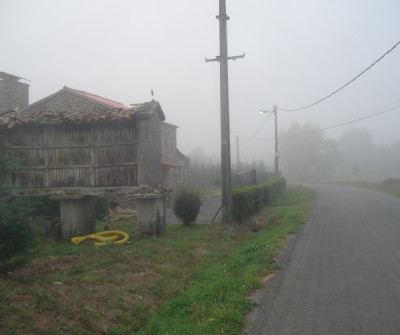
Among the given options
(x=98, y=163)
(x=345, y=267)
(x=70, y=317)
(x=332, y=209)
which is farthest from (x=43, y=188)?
(x=332, y=209)

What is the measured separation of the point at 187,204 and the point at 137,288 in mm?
6558

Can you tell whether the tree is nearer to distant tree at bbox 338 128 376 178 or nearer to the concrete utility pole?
the concrete utility pole

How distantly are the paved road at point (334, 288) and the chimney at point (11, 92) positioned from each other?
18270mm

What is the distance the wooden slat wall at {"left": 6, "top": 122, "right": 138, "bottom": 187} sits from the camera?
9922 millimetres

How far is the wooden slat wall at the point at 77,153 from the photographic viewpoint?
9.92 meters

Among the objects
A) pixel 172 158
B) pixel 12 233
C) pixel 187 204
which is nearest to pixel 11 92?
pixel 172 158

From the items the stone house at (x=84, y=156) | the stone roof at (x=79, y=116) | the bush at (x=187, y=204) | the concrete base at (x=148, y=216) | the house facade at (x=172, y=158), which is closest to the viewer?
the stone roof at (x=79, y=116)

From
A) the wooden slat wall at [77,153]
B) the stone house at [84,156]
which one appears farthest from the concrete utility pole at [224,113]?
the wooden slat wall at [77,153]

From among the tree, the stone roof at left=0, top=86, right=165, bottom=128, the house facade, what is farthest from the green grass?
the house facade

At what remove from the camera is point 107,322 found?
191 inches

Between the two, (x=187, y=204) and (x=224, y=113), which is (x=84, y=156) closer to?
(x=187, y=204)

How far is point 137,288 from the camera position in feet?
19.7

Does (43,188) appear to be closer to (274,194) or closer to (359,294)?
(359,294)

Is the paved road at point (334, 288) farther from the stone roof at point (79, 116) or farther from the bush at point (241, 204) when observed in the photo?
the stone roof at point (79, 116)
